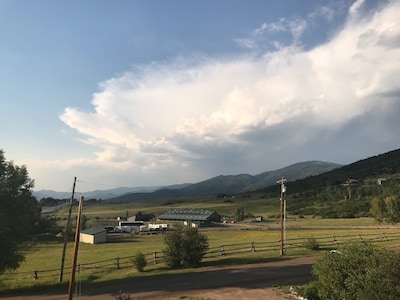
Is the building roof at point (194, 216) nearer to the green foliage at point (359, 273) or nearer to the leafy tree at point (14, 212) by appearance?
the leafy tree at point (14, 212)

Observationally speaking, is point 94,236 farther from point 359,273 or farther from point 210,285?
point 359,273

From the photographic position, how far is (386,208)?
8850cm

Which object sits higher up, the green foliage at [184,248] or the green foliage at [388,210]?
the green foliage at [388,210]

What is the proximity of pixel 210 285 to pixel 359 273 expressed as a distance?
14.2m

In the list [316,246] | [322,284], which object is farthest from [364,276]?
[316,246]

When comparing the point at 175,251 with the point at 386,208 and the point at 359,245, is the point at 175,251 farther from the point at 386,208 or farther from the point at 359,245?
the point at 386,208

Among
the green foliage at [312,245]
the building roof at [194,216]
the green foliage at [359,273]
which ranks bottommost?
the green foliage at [312,245]

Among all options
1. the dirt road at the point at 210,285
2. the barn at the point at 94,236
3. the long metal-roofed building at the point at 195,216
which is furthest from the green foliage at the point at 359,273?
the long metal-roofed building at the point at 195,216

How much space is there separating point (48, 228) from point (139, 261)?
3429 inches

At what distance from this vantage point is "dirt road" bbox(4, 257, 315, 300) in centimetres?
2533

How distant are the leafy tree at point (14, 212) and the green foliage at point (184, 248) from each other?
562 inches

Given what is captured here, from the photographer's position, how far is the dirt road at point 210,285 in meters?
25.3

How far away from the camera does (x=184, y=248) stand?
3775 centimetres

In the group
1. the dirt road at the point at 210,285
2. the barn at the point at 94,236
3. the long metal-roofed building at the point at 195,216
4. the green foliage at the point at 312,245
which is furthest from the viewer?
the long metal-roofed building at the point at 195,216
